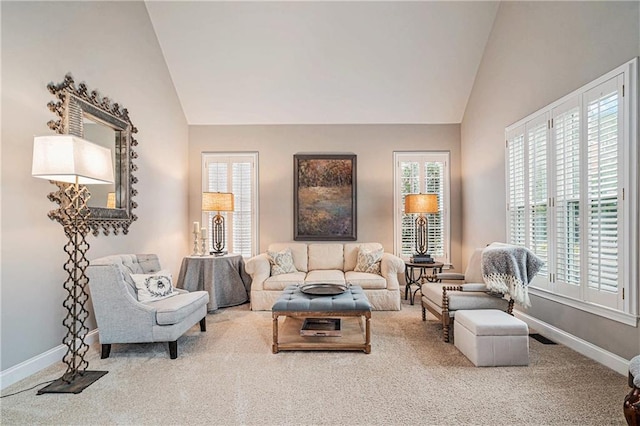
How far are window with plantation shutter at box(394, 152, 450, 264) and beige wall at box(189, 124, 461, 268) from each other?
0.36 feet

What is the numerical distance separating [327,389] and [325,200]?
141 inches

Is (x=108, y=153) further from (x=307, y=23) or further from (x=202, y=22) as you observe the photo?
(x=307, y=23)

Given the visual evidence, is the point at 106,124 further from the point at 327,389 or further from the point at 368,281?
the point at 368,281

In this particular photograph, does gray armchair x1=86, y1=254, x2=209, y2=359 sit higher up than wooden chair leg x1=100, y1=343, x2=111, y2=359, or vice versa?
gray armchair x1=86, y1=254, x2=209, y2=359

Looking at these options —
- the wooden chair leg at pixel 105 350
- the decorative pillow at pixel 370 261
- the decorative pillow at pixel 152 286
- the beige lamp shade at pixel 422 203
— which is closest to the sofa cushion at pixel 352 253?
the decorative pillow at pixel 370 261

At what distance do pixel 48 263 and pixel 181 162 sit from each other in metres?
2.93

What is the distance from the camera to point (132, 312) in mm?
3045

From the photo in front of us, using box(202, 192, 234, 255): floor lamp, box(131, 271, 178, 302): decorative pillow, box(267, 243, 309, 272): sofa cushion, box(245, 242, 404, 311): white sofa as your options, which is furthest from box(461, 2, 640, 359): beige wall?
box(131, 271, 178, 302): decorative pillow

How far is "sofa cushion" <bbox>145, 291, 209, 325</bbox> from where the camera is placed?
3049 millimetres

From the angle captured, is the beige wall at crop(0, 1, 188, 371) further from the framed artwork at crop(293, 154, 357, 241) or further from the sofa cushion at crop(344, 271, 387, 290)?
the sofa cushion at crop(344, 271, 387, 290)

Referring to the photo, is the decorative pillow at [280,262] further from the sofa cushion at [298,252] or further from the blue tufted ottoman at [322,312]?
the blue tufted ottoman at [322,312]

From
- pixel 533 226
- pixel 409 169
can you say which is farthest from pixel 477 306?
pixel 409 169

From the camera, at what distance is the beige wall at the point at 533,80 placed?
2.78m

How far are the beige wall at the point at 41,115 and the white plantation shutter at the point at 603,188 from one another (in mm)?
4679
